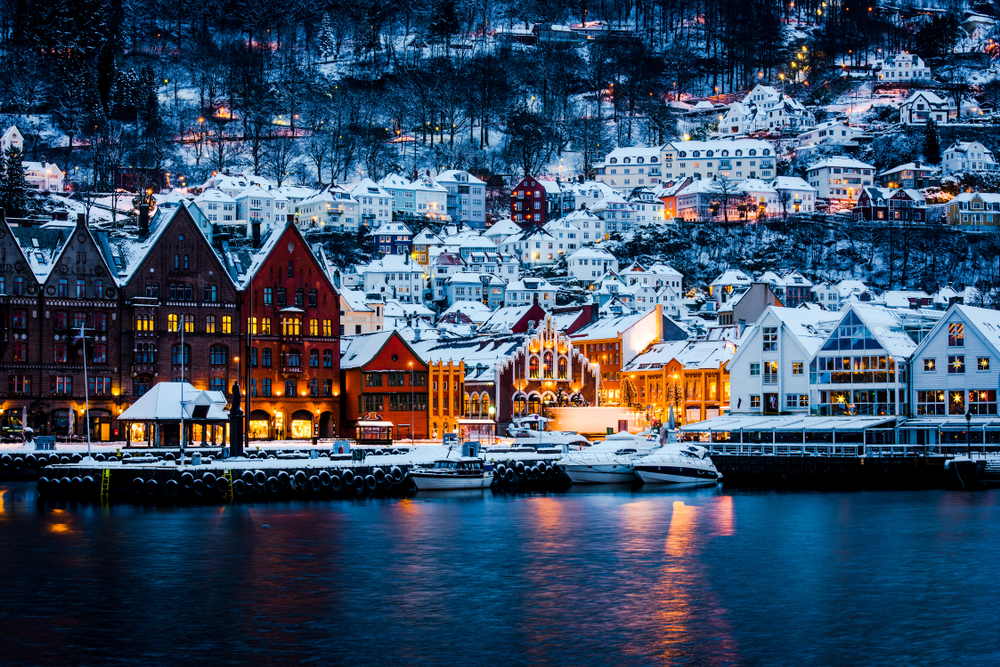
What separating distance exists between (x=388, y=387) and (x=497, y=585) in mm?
61260

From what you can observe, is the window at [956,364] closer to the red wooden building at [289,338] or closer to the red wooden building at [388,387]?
the red wooden building at [388,387]

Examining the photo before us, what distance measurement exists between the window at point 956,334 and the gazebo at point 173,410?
50.1 metres

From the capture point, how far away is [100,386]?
302ft

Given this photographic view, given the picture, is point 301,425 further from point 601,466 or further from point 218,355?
point 601,466

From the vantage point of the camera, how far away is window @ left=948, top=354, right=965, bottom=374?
86375 millimetres

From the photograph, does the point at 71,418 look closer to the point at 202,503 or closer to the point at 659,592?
the point at 202,503

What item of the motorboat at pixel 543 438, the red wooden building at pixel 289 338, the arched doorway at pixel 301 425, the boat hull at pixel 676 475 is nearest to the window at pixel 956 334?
the boat hull at pixel 676 475

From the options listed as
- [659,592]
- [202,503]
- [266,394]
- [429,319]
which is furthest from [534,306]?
[659,592]

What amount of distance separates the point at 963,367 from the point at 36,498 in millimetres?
60994

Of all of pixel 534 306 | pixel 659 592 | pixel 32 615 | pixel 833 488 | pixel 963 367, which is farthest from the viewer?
pixel 534 306

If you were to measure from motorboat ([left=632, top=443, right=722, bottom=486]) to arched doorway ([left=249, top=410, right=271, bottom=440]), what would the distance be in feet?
106

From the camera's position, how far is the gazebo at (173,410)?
76812 millimetres

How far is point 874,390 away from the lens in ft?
296

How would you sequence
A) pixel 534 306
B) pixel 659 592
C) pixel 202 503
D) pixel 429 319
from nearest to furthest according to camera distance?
1. pixel 659 592
2. pixel 202 503
3. pixel 534 306
4. pixel 429 319
